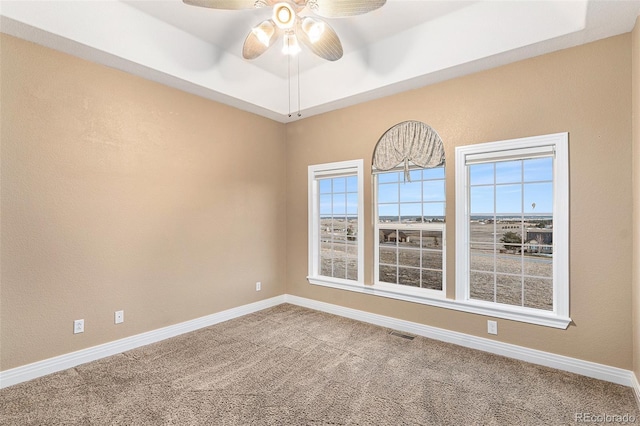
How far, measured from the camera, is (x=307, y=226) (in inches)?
176

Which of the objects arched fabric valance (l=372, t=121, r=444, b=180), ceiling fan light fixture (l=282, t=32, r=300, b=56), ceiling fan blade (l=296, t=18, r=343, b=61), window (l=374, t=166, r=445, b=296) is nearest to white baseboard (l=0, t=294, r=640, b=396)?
window (l=374, t=166, r=445, b=296)

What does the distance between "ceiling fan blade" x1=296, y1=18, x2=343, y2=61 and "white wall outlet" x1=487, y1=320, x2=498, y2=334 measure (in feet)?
9.06

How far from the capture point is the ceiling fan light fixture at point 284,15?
2014 mm

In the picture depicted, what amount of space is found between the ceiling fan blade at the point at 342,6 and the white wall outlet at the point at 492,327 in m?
2.82

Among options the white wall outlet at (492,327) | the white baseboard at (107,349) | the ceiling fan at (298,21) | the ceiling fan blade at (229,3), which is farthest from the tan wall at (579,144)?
the white baseboard at (107,349)

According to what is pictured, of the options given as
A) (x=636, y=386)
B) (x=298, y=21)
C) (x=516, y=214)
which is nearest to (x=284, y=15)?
(x=298, y=21)

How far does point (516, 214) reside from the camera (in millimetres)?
2988

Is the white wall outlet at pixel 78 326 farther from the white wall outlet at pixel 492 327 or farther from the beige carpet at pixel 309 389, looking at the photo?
the white wall outlet at pixel 492 327

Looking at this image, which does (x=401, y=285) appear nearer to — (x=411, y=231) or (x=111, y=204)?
(x=411, y=231)

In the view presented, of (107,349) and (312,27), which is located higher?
(312,27)

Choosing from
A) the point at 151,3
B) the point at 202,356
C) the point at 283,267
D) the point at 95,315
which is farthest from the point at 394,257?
the point at 151,3

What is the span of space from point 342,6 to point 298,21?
0.34m

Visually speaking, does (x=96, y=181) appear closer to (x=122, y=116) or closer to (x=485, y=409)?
(x=122, y=116)

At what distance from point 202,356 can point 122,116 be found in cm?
240
